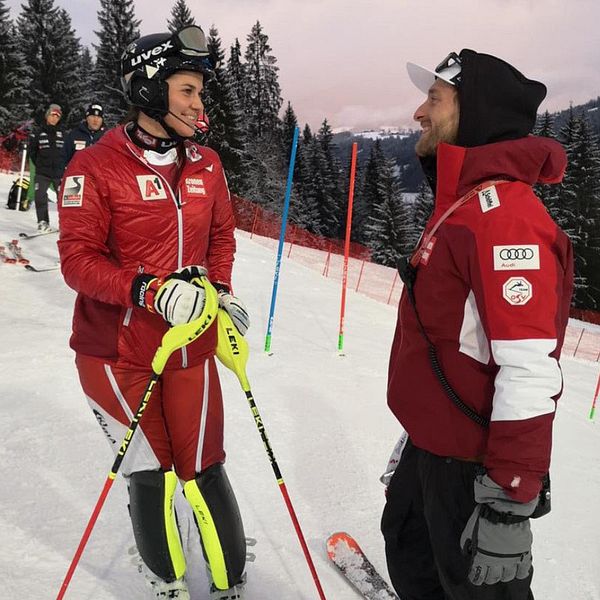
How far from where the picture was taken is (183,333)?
6.86 feet

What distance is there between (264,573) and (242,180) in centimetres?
3712

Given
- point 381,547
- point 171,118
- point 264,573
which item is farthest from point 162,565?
point 171,118

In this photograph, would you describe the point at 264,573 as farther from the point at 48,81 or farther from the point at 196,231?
the point at 48,81

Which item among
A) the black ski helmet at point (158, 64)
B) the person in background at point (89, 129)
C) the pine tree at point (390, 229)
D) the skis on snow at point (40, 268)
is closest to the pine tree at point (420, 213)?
the pine tree at point (390, 229)

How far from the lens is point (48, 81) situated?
38.8 metres

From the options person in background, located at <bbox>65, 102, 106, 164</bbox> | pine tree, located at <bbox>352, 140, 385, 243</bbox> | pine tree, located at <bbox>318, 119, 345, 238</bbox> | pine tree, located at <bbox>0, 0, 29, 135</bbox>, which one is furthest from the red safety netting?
pine tree, located at <bbox>352, 140, 385, 243</bbox>

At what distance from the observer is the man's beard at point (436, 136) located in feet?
6.59

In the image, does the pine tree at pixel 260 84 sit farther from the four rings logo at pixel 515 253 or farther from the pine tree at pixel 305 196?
the four rings logo at pixel 515 253

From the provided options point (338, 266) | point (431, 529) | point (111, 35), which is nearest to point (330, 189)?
point (111, 35)

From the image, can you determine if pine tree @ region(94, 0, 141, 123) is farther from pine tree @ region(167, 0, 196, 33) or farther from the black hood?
the black hood

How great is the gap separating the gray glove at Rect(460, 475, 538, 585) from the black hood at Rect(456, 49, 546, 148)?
1.21 m

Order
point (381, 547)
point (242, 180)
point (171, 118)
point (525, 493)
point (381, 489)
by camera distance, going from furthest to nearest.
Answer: point (242, 180), point (381, 489), point (381, 547), point (171, 118), point (525, 493)

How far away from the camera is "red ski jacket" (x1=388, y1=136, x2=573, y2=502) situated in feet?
5.10

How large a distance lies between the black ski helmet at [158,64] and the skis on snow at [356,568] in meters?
2.51
